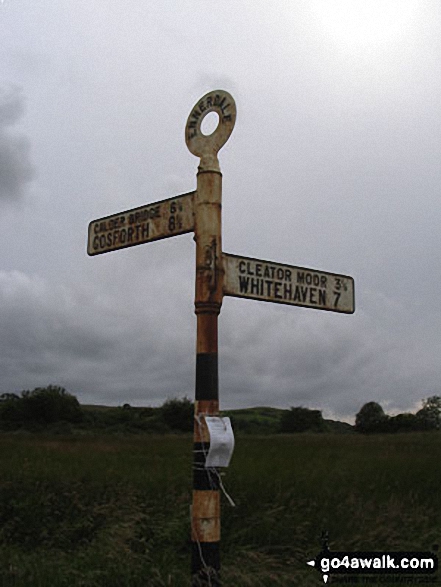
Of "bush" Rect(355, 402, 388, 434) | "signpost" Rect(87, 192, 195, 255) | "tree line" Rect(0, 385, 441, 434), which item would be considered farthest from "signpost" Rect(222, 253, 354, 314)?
"bush" Rect(355, 402, 388, 434)

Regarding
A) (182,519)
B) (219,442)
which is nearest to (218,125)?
(219,442)

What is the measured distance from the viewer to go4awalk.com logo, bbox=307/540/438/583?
15.6ft

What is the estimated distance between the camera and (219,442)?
3.56 metres

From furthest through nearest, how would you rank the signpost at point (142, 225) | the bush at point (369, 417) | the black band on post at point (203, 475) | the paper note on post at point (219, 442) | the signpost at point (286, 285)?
the bush at point (369, 417)
the signpost at point (142, 225)
the signpost at point (286, 285)
the black band on post at point (203, 475)
the paper note on post at point (219, 442)

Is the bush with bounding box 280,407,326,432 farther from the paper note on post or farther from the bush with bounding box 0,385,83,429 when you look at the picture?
the paper note on post

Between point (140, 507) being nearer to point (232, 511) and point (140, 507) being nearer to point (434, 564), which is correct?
point (232, 511)

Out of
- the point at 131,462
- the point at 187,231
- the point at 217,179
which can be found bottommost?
the point at 131,462

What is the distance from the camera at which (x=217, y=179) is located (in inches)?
161

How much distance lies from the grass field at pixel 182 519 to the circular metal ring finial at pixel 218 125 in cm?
299

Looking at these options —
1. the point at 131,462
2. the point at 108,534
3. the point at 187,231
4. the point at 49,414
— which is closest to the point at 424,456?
the point at 131,462

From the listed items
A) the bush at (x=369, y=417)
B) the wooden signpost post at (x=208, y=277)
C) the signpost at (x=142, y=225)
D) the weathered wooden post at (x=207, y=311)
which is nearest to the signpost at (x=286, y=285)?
the wooden signpost post at (x=208, y=277)

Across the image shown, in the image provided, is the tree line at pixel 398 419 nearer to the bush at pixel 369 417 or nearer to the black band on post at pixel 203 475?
the bush at pixel 369 417

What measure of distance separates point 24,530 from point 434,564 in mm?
4067

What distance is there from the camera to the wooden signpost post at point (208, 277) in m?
3.73
